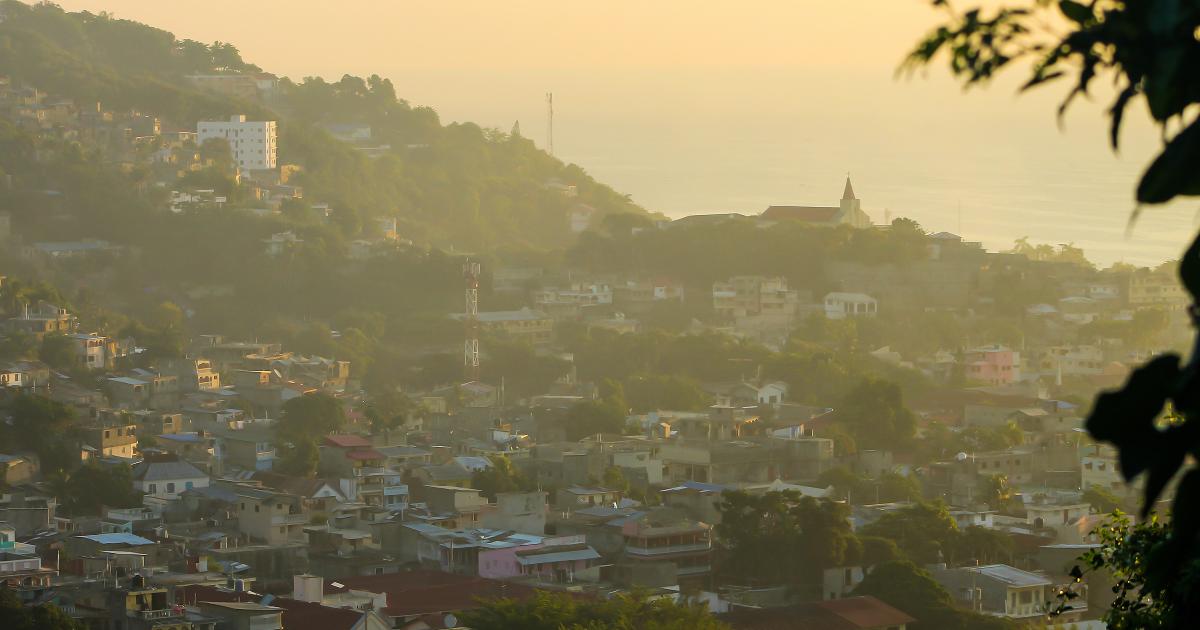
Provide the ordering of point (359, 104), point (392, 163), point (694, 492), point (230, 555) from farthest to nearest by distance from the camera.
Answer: point (359, 104) < point (392, 163) < point (694, 492) < point (230, 555)

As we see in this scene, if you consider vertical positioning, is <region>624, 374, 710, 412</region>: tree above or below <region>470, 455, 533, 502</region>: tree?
above

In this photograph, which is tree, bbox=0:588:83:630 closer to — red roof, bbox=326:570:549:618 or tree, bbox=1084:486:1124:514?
red roof, bbox=326:570:549:618

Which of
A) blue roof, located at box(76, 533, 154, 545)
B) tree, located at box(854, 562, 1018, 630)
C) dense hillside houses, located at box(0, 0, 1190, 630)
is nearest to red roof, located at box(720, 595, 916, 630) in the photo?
dense hillside houses, located at box(0, 0, 1190, 630)

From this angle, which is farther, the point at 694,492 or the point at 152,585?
the point at 694,492

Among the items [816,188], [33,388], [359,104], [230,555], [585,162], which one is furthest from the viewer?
[585,162]

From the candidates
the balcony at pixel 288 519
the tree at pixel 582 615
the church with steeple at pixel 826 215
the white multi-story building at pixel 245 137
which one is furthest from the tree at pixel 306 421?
the white multi-story building at pixel 245 137

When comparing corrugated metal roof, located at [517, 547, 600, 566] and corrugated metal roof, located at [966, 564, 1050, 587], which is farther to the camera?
corrugated metal roof, located at [517, 547, 600, 566]

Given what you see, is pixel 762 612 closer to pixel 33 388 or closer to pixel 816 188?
pixel 33 388

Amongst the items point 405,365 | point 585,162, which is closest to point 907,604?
point 405,365
